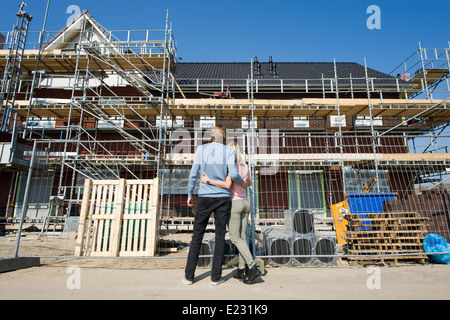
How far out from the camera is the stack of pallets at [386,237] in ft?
15.6

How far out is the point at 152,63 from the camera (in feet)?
44.2

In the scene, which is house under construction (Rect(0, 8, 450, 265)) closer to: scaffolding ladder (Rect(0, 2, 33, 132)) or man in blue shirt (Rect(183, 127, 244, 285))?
scaffolding ladder (Rect(0, 2, 33, 132))

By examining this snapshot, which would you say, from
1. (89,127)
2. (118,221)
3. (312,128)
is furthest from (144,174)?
(312,128)

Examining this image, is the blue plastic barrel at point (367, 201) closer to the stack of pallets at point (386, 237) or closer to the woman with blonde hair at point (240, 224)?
the stack of pallets at point (386, 237)

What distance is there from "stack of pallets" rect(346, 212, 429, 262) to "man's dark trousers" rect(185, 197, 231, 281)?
2.85 m

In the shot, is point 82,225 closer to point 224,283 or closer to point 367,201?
point 224,283

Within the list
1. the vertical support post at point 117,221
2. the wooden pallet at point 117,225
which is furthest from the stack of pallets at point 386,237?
the vertical support post at point 117,221

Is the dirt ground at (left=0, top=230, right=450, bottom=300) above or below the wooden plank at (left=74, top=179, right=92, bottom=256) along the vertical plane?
below

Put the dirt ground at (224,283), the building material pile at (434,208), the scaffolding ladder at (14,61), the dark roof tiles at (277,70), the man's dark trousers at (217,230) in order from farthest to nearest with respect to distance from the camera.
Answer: the dark roof tiles at (277,70) → the scaffolding ladder at (14,61) → the building material pile at (434,208) → the man's dark trousers at (217,230) → the dirt ground at (224,283)

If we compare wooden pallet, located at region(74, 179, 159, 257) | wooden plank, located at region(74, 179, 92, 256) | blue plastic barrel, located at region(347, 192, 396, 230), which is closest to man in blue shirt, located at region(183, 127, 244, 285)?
wooden pallet, located at region(74, 179, 159, 257)

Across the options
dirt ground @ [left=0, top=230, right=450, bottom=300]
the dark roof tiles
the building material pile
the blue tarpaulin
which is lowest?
dirt ground @ [left=0, top=230, right=450, bottom=300]

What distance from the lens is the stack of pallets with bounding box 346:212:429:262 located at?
477 centimetres
